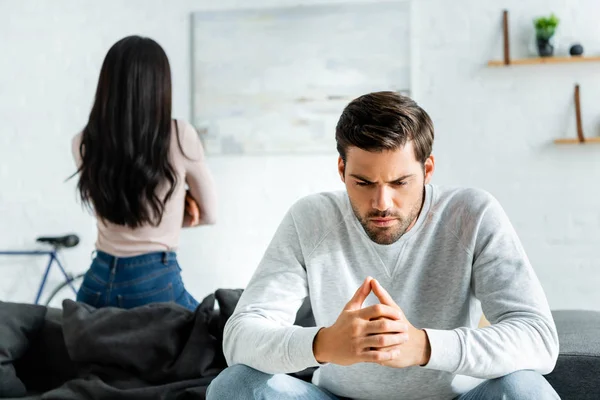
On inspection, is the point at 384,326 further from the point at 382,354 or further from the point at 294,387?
the point at 294,387

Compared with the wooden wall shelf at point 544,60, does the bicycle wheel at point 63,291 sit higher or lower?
lower

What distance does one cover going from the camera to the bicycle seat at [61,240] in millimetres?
4230

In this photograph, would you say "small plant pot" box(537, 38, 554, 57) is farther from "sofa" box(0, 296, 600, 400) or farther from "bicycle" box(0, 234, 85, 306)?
"bicycle" box(0, 234, 85, 306)

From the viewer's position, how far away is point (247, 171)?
4156mm

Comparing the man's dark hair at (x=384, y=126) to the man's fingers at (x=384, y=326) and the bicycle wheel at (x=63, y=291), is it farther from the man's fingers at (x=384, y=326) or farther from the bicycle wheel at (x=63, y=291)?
the bicycle wheel at (x=63, y=291)

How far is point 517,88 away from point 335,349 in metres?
2.77

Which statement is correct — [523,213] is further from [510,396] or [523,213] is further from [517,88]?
[510,396]

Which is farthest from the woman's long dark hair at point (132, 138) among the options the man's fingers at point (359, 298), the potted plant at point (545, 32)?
the potted plant at point (545, 32)

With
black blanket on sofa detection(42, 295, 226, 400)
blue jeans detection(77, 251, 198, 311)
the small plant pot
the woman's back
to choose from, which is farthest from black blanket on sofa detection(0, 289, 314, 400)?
the small plant pot

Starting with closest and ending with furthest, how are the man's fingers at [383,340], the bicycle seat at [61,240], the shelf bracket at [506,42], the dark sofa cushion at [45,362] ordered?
1. the man's fingers at [383,340]
2. the dark sofa cushion at [45,362]
3. the shelf bracket at [506,42]
4. the bicycle seat at [61,240]

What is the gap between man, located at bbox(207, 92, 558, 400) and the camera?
4.72 feet

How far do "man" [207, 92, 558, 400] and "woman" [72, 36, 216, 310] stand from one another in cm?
68

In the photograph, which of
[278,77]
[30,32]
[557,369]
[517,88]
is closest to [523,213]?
[517,88]

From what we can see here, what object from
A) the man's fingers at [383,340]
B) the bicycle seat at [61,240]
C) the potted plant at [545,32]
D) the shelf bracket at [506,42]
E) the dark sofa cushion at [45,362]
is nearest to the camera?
the man's fingers at [383,340]
